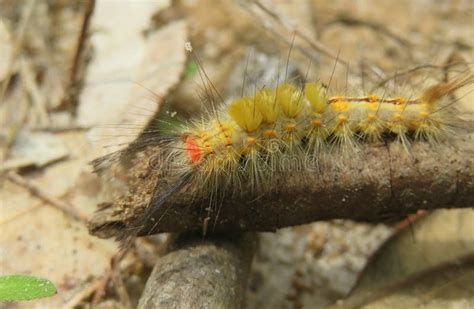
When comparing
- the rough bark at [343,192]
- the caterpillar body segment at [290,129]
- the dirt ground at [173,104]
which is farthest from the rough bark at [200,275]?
the dirt ground at [173,104]

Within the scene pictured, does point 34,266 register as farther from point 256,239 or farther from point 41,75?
point 41,75

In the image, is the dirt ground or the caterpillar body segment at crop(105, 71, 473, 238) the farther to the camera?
the dirt ground

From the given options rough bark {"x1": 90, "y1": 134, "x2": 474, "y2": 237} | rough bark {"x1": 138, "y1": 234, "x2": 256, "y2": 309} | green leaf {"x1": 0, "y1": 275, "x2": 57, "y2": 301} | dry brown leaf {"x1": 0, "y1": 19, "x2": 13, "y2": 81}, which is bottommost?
green leaf {"x1": 0, "y1": 275, "x2": 57, "y2": 301}

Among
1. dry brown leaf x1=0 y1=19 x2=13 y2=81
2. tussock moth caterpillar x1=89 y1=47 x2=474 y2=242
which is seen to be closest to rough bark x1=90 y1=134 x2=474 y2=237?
tussock moth caterpillar x1=89 y1=47 x2=474 y2=242

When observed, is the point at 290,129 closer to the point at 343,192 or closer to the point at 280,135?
the point at 280,135

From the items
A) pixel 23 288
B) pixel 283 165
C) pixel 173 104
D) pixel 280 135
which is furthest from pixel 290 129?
pixel 173 104

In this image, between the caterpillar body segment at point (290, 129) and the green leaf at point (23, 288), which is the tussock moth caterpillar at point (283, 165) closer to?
the caterpillar body segment at point (290, 129)

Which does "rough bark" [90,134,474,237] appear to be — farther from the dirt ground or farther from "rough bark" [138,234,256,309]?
the dirt ground

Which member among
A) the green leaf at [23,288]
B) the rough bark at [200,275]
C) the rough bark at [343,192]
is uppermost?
the rough bark at [343,192]
